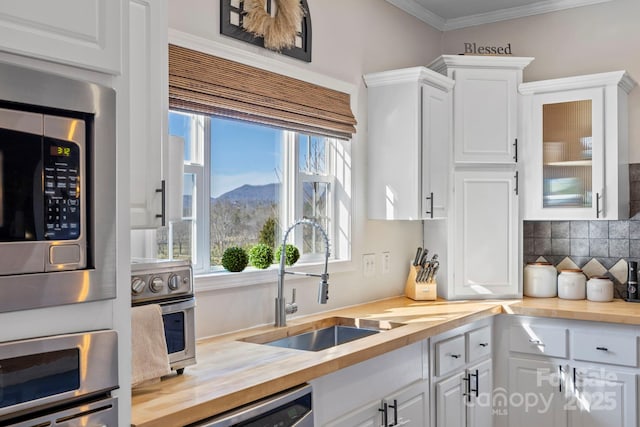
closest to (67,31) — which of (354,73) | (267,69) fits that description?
(267,69)

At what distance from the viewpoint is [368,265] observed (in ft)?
11.6

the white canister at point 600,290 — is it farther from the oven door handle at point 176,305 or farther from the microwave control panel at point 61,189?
the microwave control panel at point 61,189

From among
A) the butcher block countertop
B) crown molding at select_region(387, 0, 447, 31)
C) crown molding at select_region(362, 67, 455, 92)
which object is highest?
crown molding at select_region(387, 0, 447, 31)

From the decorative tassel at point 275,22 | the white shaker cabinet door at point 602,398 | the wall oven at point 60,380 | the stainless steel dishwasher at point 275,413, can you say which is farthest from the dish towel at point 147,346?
the white shaker cabinet door at point 602,398

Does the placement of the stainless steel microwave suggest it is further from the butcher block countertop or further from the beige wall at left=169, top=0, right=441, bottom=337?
the beige wall at left=169, top=0, right=441, bottom=337

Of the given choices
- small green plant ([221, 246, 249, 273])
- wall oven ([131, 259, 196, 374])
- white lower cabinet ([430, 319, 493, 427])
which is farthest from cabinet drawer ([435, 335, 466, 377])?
wall oven ([131, 259, 196, 374])

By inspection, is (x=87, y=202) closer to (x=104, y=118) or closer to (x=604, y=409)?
(x=104, y=118)

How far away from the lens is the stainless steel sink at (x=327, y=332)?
2770 mm

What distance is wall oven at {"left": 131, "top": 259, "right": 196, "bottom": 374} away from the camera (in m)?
1.81

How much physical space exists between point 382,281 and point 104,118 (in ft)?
8.35

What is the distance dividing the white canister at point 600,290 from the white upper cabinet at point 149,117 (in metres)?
2.73

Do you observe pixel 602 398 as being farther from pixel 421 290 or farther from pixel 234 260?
→ pixel 234 260

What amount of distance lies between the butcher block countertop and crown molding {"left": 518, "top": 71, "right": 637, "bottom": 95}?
1247 mm

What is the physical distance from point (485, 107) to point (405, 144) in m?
0.68
